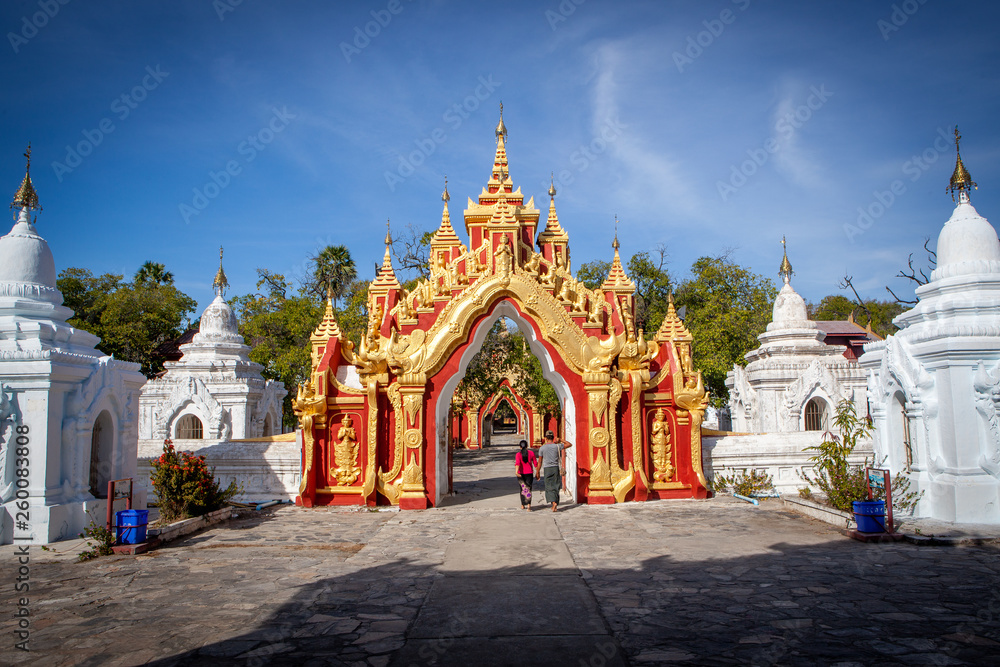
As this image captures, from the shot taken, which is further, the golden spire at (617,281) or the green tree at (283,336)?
the green tree at (283,336)

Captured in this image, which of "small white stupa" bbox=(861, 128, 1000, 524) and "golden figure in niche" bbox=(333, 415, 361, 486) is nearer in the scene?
"small white stupa" bbox=(861, 128, 1000, 524)

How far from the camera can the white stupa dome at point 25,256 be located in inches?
432

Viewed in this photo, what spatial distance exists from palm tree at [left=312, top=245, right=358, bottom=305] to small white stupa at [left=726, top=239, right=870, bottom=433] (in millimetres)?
26638

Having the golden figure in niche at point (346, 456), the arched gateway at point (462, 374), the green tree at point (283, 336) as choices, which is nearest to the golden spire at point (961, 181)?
the arched gateway at point (462, 374)

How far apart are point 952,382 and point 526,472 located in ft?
24.6

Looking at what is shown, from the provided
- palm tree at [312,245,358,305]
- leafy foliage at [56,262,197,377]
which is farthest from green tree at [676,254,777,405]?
leafy foliage at [56,262,197,377]

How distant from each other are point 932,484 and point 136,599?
1159 centimetres

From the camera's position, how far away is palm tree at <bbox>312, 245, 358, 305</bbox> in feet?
137

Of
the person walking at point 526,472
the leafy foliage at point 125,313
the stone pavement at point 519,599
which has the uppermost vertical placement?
the leafy foliage at point 125,313

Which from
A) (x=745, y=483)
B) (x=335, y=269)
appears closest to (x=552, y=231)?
(x=745, y=483)

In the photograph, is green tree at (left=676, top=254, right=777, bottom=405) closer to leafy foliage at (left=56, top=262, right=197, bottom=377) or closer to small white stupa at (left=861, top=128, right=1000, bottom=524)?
small white stupa at (left=861, top=128, right=1000, bottom=524)

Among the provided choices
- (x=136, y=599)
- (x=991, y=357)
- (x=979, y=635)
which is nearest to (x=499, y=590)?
(x=136, y=599)

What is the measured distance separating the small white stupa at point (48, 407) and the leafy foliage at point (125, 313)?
2640cm

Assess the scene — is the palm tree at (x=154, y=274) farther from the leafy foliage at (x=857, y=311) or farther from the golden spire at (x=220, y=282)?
the leafy foliage at (x=857, y=311)
